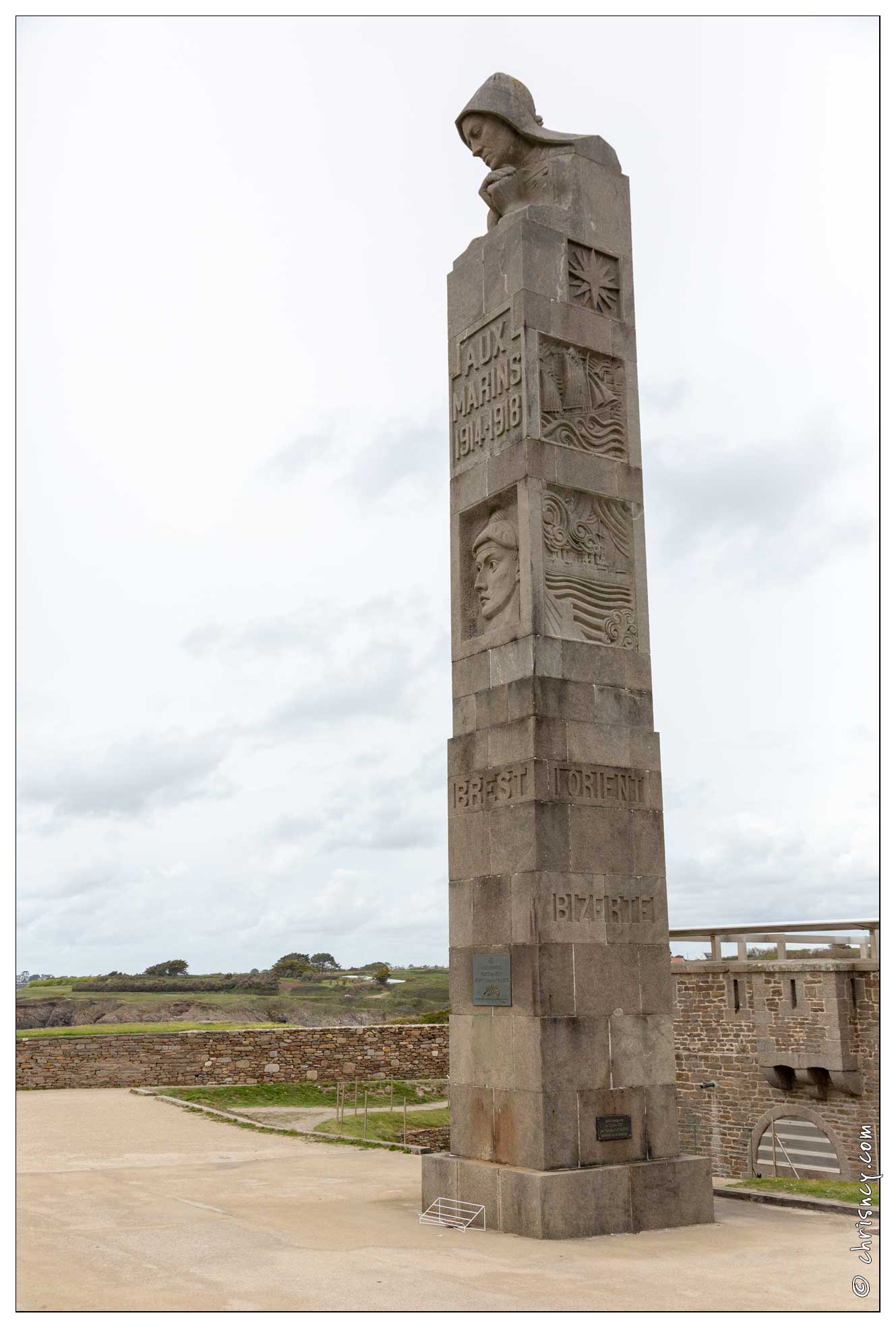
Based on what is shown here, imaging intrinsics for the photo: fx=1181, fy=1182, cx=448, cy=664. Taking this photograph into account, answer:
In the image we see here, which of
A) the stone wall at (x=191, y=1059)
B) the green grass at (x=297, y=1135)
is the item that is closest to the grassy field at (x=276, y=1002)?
the stone wall at (x=191, y=1059)

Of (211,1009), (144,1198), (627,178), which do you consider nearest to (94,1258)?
(144,1198)

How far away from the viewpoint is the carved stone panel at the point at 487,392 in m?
10.0

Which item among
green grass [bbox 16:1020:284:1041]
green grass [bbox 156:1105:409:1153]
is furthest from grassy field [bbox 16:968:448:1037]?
green grass [bbox 156:1105:409:1153]

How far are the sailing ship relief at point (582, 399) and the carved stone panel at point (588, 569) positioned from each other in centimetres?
49

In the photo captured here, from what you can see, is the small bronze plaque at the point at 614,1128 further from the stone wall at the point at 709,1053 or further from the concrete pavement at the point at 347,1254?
the stone wall at the point at 709,1053

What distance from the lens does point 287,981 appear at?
46.3 m

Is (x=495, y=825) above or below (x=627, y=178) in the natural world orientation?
below

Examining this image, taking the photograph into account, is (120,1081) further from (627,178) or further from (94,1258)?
(627,178)

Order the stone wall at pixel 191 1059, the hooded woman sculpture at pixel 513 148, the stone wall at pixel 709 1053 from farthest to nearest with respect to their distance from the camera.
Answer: the stone wall at pixel 191 1059
the stone wall at pixel 709 1053
the hooded woman sculpture at pixel 513 148

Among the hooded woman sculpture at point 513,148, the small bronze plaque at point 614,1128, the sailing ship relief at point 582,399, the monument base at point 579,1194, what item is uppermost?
the hooded woman sculpture at point 513,148

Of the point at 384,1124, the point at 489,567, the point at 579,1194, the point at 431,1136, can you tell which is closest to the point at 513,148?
the point at 489,567

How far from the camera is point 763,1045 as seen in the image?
Answer: 919 inches

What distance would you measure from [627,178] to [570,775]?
19.2 ft

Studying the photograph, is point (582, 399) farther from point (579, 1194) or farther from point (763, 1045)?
point (763, 1045)
